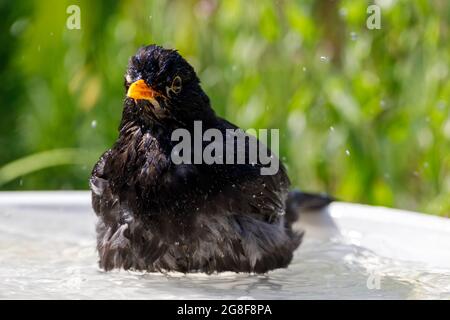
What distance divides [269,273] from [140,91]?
873 millimetres

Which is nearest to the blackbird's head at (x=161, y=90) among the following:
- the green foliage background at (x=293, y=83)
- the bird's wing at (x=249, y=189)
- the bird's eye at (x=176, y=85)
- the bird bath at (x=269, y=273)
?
the bird's eye at (x=176, y=85)

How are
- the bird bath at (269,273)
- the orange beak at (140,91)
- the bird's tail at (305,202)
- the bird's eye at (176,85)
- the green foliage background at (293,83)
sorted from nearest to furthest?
the bird bath at (269,273) < the orange beak at (140,91) < the bird's eye at (176,85) < the bird's tail at (305,202) < the green foliage background at (293,83)

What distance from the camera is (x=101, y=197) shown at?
366cm

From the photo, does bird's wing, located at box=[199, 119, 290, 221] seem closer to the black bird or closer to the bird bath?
Result: the black bird

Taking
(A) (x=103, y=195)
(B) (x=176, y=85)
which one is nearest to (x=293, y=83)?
(B) (x=176, y=85)

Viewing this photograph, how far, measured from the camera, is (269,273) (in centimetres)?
370

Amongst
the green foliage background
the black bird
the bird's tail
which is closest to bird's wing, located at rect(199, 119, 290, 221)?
the black bird

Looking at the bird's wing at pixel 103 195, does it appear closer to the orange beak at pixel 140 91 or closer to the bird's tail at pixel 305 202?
the orange beak at pixel 140 91

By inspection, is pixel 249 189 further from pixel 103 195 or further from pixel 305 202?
pixel 305 202

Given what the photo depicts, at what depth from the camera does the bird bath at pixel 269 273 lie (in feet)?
10.8

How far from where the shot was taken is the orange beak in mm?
3420

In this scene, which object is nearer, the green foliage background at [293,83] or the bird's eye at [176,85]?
the bird's eye at [176,85]

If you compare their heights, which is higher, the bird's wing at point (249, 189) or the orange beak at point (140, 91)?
the orange beak at point (140, 91)

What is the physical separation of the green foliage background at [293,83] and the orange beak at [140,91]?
2.25 m
